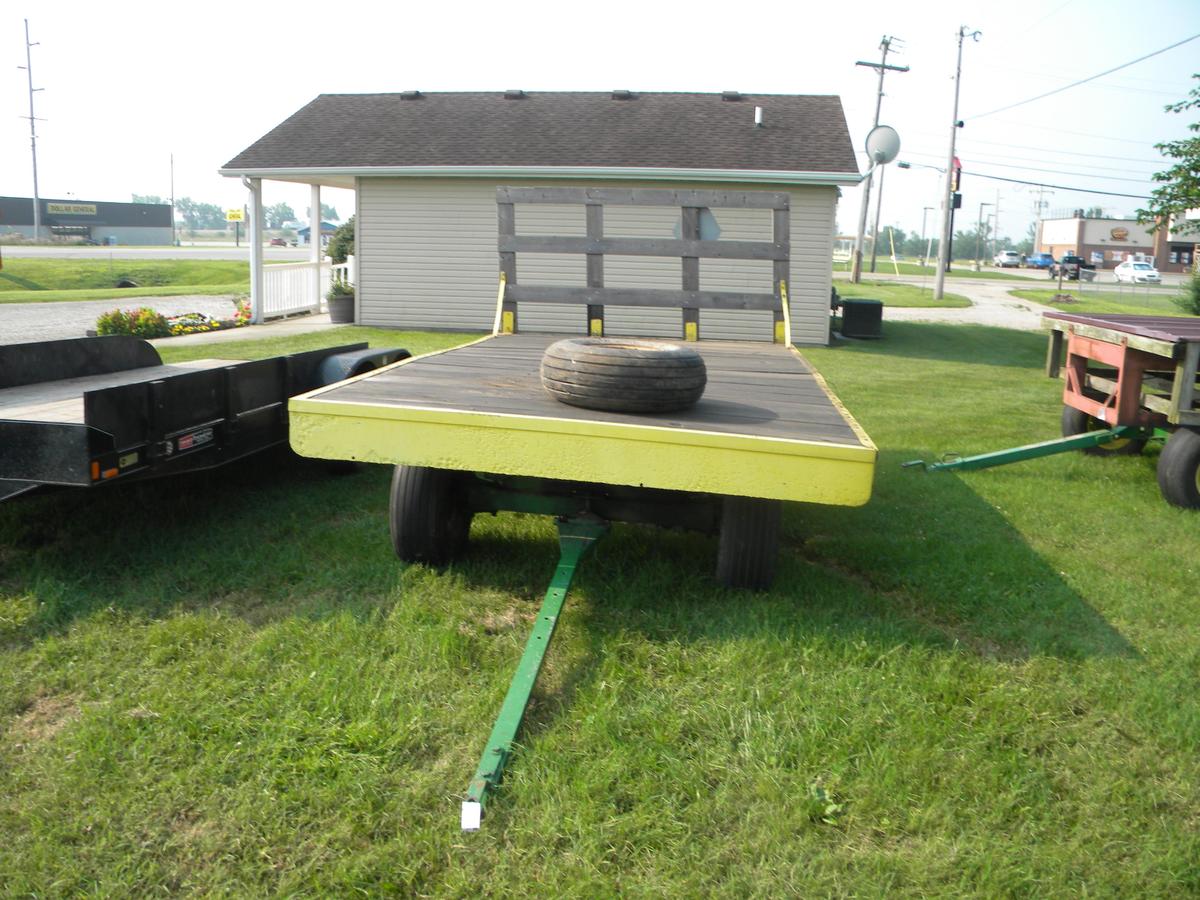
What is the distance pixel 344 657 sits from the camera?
377 centimetres

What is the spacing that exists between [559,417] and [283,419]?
2617 mm

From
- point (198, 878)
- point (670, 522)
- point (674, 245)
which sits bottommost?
point (198, 878)

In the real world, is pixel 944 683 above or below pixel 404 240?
below

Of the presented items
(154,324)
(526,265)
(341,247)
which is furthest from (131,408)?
(341,247)

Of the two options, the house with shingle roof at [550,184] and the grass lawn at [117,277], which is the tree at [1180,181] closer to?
the house with shingle roof at [550,184]

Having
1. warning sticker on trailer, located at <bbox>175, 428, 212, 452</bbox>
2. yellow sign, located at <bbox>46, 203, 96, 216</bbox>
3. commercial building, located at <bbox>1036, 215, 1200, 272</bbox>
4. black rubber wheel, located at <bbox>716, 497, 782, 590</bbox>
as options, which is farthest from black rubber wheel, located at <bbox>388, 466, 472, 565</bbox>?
commercial building, located at <bbox>1036, 215, 1200, 272</bbox>

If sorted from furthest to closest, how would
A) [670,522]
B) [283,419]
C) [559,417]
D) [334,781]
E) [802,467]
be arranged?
[283,419], [670,522], [559,417], [802,467], [334,781]

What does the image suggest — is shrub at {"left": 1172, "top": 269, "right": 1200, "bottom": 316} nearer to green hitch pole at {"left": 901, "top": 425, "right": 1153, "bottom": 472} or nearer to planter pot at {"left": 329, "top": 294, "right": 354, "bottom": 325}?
planter pot at {"left": 329, "top": 294, "right": 354, "bottom": 325}

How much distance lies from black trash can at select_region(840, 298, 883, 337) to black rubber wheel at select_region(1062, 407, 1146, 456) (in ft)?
37.8

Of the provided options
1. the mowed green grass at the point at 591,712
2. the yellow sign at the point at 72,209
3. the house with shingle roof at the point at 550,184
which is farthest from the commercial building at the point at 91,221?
the mowed green grass at the point at 591,712

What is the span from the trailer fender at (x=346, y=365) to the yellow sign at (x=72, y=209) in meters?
85.3

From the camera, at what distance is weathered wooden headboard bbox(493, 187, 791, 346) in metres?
6.66

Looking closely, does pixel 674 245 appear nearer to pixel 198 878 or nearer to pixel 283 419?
pixel 283 419

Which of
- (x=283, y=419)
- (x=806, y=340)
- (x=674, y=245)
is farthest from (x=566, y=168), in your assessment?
(x=283, y=419)
